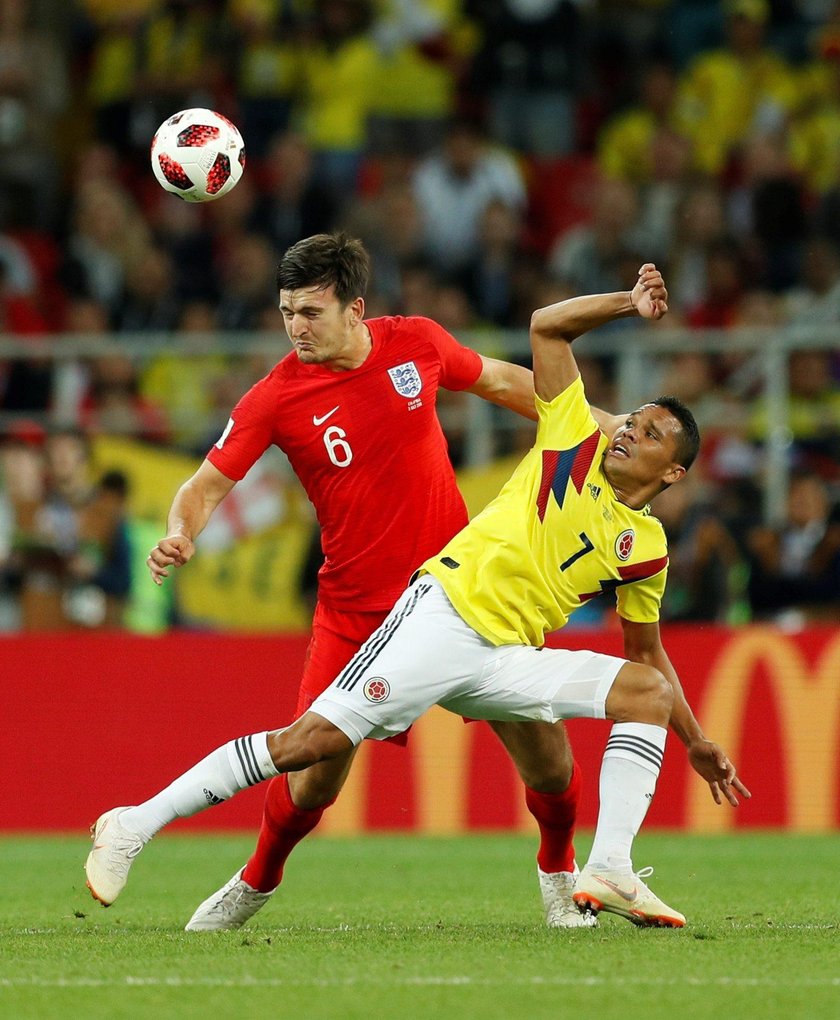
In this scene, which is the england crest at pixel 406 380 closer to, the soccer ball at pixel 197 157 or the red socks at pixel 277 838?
the soccer ball at pixel 197 157

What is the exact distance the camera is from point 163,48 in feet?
58.2

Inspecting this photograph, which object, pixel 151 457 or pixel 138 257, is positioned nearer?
pixel 151 457

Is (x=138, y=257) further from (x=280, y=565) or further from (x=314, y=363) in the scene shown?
(x=314, y=363)

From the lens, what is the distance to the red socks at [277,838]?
7262 millimetres

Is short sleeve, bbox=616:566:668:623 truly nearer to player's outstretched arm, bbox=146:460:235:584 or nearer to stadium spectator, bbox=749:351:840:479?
player's outstretched arm, bbox=146:460:235:584

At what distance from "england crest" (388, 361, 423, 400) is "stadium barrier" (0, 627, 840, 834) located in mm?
4741

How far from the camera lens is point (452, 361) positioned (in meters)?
7.48

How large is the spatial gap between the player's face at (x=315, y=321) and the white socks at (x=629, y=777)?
1718 millimetres

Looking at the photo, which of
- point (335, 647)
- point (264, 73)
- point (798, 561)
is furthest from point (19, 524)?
point (335, 647)

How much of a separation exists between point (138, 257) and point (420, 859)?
7.19m

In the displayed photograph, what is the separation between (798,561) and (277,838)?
634 centimetres

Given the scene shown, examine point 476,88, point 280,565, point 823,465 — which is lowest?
point 280,565

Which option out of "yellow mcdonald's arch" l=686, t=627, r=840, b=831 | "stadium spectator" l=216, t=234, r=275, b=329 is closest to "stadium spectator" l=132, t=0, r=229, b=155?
"stadium spectator" l=216, t=234, r=275, b=329

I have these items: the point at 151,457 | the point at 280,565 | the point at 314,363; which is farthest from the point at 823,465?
the point at 314,363
